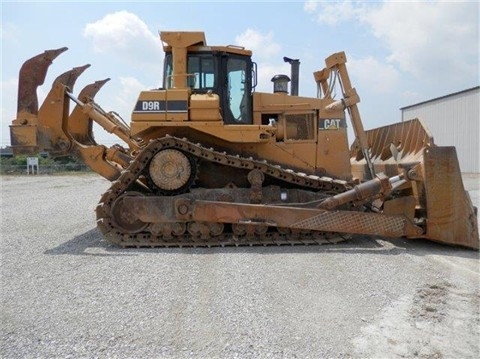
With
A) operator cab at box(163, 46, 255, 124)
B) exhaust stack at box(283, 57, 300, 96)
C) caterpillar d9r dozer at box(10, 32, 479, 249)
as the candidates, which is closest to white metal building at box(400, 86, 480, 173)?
exhaust stack at box(283, 57, 300, 96)

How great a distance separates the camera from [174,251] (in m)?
6.70

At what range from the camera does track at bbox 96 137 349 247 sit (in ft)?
23.0

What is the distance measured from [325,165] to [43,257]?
494cm

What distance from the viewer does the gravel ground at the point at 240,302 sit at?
11.7ft

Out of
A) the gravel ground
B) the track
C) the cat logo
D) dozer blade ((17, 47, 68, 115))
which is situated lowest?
the gravel ground

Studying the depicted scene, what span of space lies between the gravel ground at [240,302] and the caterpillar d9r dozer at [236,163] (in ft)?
1.39

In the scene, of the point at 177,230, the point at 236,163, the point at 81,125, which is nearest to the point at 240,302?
the point at 177,230

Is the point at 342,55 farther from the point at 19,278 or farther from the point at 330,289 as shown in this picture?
the point at 19,278

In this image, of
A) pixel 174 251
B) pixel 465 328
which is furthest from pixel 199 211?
pixel 465 328

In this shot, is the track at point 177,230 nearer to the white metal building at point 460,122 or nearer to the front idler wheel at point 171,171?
the front idler wheel at point 171,171

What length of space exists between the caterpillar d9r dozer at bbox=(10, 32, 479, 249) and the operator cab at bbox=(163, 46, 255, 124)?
0.06 feet

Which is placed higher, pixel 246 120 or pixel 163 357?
pixel 246 120

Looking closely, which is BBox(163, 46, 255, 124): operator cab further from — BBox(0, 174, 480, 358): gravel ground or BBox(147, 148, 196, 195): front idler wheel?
BBox(0, 174, 480, 358): gravel ground

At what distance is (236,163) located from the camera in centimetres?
723
